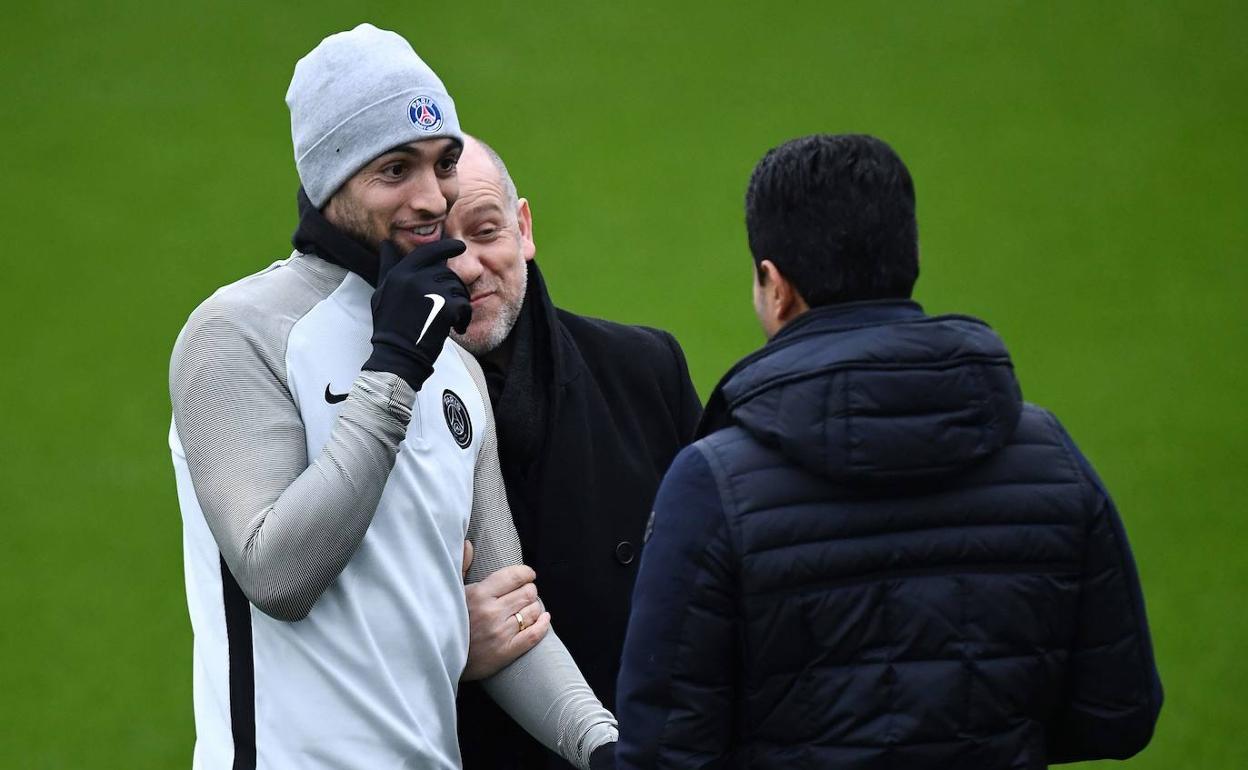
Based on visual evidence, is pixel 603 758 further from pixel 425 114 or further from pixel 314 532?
pixel 425 114

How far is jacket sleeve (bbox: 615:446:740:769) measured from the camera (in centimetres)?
147

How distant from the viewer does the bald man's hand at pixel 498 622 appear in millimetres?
1891

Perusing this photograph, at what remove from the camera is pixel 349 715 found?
→ 1.69 meters

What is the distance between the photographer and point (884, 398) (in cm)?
145

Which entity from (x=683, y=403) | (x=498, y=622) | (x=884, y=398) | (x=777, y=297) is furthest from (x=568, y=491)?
(x=884, y=398)

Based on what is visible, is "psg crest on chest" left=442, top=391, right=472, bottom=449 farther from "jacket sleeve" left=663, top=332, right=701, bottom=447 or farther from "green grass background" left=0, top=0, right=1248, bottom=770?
"green grass background" left=0, top=0, right=1248, bottom=770

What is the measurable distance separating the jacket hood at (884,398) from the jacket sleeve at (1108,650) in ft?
0.44

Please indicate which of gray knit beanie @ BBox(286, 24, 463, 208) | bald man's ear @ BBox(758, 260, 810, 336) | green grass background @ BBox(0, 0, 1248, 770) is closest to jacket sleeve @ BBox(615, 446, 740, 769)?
bald man's ear @ BBox(758, 260, 810, 336)

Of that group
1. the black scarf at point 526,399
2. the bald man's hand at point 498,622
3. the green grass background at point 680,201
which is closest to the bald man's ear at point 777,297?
the bald man's hand at point 498,622

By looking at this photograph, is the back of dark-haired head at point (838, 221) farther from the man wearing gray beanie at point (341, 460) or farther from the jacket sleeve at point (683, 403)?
the jacket sleeve at point (683, 403)

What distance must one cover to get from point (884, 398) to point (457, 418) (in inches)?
22.9

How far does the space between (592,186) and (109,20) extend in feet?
3.88

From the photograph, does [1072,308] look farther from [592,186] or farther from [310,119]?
[310,119]

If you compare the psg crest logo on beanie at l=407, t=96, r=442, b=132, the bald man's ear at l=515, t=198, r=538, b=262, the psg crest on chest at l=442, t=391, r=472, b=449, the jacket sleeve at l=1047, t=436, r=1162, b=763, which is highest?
the psg crest logo on beanie at l=407, t=96, r=442, b=132
